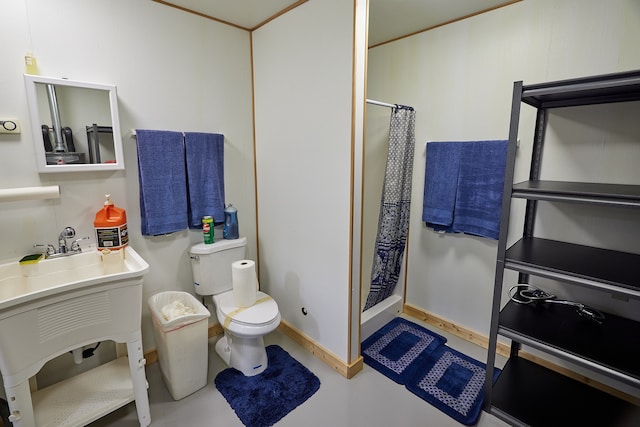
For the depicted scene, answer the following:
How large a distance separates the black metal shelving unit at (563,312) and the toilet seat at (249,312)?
126cm

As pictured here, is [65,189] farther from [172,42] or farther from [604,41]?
[604,41]

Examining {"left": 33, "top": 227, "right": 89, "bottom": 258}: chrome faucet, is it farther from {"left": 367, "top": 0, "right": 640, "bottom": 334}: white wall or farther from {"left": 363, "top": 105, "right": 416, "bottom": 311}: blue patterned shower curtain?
{"left": 367, "top": 0, "right": 640, "bottom": 334}: white wall

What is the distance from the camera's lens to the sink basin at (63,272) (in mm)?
1423

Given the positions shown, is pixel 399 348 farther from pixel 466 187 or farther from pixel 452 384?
pixel 466 187

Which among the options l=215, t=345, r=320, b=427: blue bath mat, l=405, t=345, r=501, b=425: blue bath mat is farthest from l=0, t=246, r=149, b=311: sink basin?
l=405, t=345, r=501, b=425: blue bath mat

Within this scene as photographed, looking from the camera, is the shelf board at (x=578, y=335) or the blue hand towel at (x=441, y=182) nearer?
the shelf board at (x=578, y=335)

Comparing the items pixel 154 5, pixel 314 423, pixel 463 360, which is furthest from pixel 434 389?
pixel 154 5

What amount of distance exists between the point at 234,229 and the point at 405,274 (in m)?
1.54

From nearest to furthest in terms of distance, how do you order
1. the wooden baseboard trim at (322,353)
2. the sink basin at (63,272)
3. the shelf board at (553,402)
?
the sink basin at (63,272), the shelf board at (553,402), the wooden baseboard trim at (322,353)

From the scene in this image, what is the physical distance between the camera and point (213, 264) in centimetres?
220

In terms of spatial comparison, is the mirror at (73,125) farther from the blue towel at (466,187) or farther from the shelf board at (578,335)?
the shelf board at (578,335)

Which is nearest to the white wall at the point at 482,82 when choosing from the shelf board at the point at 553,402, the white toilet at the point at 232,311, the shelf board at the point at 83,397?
the shelf board at the point at 553,402

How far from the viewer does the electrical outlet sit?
59.2 inches

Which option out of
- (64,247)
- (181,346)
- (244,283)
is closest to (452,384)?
(244,283)
